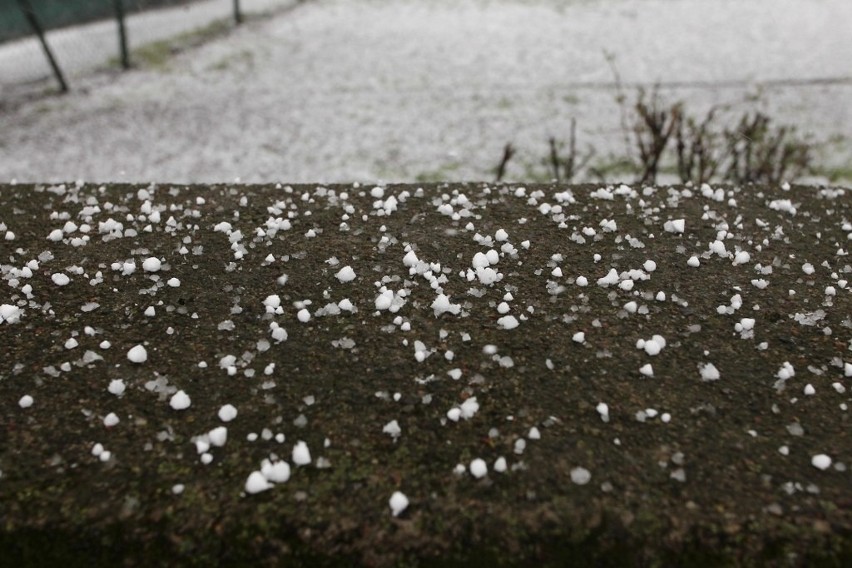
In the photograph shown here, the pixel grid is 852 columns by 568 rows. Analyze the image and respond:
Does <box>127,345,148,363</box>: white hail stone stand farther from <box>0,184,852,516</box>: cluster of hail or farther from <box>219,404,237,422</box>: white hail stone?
<box>219,404,237,422</box>: white hail stone

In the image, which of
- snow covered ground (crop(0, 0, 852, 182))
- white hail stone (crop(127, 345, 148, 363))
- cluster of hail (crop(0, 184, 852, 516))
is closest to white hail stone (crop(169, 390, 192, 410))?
cluster of hail (crop(0, 184, 852, 516))

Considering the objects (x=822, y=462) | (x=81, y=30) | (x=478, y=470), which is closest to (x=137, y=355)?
(x=478, y=470)

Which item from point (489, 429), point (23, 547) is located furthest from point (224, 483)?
point (489, 429)

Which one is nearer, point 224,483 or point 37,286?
point 224,483

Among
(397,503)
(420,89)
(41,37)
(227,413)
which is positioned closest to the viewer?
(397,503)

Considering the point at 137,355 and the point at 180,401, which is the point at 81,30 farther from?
the point at 180,401

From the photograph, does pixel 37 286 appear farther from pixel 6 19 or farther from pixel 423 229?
pixel 6 19

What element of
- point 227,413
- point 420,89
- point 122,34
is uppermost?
point 122,34
